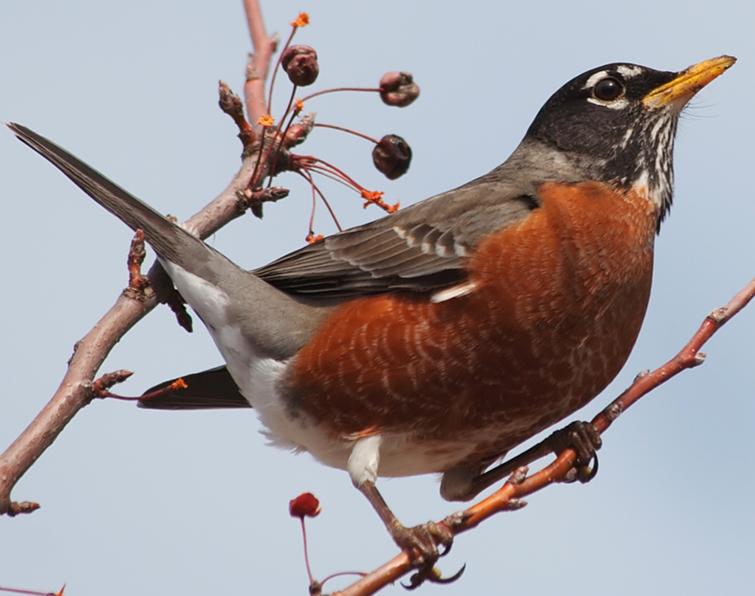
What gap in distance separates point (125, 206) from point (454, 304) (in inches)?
51.4

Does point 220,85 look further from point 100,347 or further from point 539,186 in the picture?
point 539,186

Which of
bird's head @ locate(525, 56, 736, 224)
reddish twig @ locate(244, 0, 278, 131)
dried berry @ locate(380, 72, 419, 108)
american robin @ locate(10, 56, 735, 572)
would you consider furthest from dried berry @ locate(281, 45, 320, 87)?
bird's head @ locate(525, 56, 736, 224)

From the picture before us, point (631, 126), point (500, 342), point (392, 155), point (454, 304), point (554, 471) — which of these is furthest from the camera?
point (631, 126)

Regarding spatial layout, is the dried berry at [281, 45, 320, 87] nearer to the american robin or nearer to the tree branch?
the tree branch

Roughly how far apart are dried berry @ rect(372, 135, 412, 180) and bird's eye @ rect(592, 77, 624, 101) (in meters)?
1.48

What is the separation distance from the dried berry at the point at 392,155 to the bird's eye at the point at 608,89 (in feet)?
4.84

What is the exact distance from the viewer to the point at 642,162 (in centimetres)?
489

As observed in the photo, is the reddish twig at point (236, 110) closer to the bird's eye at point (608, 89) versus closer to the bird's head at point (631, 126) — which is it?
the bird's head at point (631, 126)

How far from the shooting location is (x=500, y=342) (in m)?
4.23

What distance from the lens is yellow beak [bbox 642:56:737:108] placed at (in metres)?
4.51

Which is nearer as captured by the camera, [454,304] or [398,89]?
[398,89]

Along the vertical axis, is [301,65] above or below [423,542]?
above

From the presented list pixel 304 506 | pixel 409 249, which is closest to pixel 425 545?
pixel 304 506

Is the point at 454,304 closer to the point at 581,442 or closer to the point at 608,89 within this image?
→ the point at 581,442
